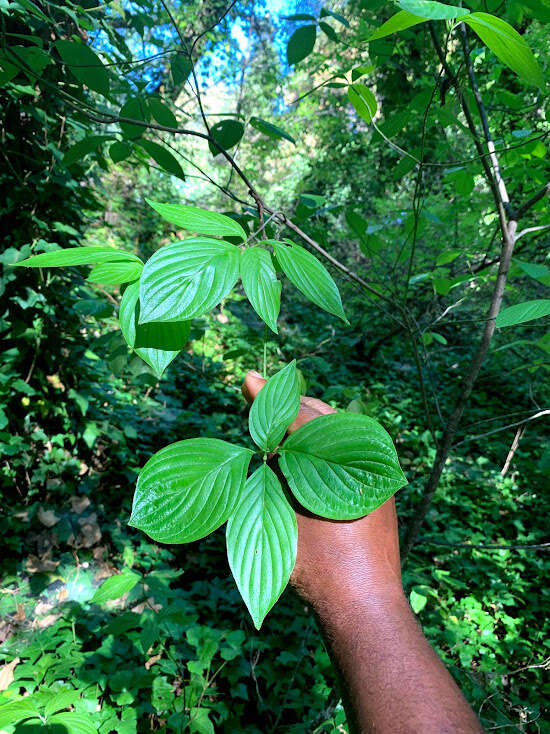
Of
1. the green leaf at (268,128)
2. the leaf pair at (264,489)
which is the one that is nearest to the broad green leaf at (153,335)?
the leaf pair at (264,489)

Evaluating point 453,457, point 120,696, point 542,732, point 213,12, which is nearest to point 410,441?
point 453,457

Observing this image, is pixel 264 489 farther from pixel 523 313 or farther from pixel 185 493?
pixel 523 313

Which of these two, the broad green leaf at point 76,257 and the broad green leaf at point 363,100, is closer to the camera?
the broad green leaf at point 76,257

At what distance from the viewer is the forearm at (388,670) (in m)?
0.55

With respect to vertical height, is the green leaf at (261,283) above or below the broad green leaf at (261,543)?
above

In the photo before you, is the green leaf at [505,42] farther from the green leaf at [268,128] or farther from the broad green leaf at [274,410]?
the green leaf at [268,128]

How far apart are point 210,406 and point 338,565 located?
11.7ft

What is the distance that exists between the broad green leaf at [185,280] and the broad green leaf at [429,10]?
33 centimetres

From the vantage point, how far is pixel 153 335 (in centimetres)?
52

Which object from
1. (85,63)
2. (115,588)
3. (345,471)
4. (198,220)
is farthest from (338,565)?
(85,63)

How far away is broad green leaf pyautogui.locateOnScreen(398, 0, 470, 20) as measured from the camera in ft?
1.41

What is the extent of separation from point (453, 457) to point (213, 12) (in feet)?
33.9

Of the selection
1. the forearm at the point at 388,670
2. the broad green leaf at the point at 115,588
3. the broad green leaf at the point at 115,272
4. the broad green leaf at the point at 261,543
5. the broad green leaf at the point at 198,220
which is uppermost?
the broad green leaf at the point at 198,220

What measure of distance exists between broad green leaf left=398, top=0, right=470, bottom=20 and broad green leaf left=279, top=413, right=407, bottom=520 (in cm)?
45
